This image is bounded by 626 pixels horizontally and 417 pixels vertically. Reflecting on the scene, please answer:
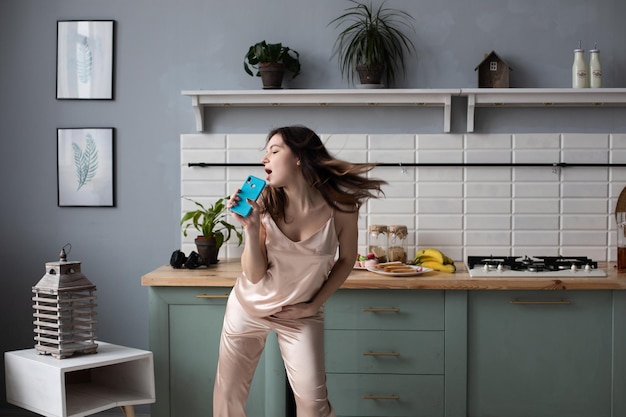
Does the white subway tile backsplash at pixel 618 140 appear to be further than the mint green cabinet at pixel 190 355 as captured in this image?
Yes

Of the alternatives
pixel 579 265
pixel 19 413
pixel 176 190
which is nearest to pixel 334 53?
pixel 176 190

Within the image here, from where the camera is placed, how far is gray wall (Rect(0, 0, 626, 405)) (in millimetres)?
3551

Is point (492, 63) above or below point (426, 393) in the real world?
above

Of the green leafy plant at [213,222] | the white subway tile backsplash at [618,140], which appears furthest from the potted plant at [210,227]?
the white subway tile backsplash at [618,140]

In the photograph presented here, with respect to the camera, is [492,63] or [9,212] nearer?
[492,63]

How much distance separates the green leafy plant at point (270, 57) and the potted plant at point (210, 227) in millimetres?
688

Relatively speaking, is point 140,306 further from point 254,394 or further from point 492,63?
point 492,63

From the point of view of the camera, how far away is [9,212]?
373 cm

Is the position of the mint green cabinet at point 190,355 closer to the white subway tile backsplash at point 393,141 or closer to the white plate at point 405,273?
the white plate at point 405,273

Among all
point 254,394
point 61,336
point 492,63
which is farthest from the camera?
point 492,63

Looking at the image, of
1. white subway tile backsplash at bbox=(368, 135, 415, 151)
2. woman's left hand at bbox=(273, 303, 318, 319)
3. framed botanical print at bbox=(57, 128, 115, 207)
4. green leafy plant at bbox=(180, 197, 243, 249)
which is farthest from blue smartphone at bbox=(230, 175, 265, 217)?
framed botanical print at bbox=(57, 128, 115, 207)

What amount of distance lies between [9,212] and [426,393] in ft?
7.48

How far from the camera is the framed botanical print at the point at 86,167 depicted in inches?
144

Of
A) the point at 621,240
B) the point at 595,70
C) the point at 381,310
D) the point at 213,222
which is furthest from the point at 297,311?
the point at 595,70
